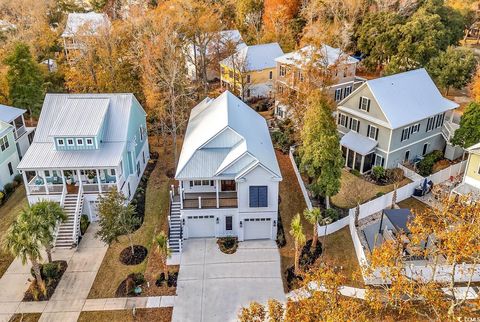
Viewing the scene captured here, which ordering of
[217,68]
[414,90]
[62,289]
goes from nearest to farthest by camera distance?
[62,289] < [414,90] < [217,68]

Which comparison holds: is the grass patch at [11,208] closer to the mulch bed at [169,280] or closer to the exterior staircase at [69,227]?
the exterior staircase at [69,227]

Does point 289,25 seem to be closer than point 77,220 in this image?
No

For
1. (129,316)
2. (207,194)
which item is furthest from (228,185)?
(129,316)

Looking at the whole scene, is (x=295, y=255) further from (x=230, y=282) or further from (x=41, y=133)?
(x=41, y=133)

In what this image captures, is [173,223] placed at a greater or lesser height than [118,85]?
lesser

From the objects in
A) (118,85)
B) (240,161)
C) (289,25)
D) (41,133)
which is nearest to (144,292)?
(240,161)

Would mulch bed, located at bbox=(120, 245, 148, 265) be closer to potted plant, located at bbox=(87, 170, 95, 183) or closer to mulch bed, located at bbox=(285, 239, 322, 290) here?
potted plant, located at bbox=(87, 170, 95, 183)
